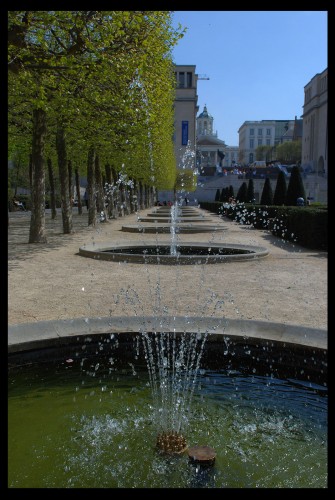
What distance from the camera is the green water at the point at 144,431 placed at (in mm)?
3236

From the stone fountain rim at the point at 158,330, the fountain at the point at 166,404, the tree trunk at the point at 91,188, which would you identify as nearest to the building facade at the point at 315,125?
the tree trunk at the point at 91,188

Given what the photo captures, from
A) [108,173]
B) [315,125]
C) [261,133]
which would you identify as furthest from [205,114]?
[108,173]

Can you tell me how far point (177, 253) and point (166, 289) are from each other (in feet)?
15.9

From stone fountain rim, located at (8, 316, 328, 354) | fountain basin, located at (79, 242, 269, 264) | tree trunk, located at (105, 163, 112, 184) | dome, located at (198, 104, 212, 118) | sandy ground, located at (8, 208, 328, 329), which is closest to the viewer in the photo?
stone fountain rim, located at (8, 316, 328, 354)

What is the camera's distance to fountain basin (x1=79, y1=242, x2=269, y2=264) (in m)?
11.4

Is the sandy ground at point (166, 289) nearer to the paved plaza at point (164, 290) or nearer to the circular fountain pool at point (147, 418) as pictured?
the paved plaza at point (164, 290)

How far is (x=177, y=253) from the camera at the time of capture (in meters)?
13.2

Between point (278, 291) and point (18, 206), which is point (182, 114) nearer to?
point (18, 206)

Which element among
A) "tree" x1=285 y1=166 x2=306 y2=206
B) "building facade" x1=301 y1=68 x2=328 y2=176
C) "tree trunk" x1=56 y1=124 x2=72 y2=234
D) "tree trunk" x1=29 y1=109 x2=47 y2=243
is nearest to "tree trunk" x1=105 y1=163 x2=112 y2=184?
"tree" x1=285 y1=166 x2=306 y2=206

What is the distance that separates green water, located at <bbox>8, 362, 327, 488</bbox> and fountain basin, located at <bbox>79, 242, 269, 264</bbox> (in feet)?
21.1

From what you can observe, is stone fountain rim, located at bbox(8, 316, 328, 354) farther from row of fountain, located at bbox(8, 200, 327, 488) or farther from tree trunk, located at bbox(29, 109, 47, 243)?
tree trunk, located at bbox(29, 109, 47, 243)
